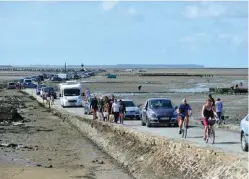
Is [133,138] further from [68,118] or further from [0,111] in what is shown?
[0,111]

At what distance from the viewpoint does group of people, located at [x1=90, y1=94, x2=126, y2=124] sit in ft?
108

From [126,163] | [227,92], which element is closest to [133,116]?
[126,163]

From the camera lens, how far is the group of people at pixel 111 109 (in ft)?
108

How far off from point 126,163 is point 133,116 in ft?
46.1

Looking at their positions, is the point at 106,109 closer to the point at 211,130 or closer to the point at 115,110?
the point at 115,110

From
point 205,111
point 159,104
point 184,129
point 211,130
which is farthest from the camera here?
point 159,104

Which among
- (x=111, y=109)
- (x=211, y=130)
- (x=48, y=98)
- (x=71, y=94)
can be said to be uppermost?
(x=211, y=130)

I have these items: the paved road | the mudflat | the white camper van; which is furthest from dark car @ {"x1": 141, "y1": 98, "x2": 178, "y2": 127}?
the white camper van

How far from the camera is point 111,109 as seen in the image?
34.1 metres

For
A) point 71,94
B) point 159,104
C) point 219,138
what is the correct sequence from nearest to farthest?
1. point 219,138
2. point 159,104
3. point 71,94

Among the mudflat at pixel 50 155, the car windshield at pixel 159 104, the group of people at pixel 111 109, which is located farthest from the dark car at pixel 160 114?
the mudflat at pixel 50 155

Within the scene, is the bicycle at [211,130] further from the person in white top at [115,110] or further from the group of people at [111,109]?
the group of people at [111,109]

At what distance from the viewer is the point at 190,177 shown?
1727cm

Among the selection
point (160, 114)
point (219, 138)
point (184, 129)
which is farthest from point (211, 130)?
point (160, 114)
